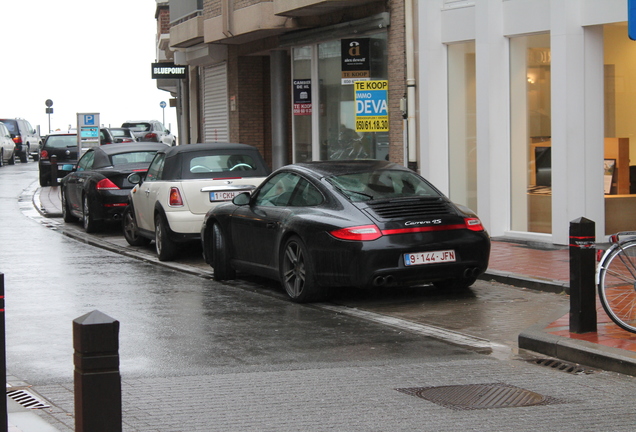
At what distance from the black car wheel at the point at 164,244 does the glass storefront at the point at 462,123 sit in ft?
16.9

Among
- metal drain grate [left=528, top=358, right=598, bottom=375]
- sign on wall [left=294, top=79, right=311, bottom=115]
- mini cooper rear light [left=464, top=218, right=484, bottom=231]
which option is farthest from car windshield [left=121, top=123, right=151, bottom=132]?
metal drain grate [left=528, top=358, right=598, bottom=375]

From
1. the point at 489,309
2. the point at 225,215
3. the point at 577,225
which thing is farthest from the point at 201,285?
the point at 577,225

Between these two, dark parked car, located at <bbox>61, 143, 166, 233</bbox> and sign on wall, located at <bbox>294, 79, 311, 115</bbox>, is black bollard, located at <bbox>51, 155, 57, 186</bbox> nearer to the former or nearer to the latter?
dark parked car, located at <bbox>61, 143, 166, 233</bbox>

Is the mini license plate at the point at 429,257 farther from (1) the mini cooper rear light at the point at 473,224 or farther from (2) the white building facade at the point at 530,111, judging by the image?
(2) the white building facade at the point at 530,111

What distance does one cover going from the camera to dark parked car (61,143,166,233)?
711 inches

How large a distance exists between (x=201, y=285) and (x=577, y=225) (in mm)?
5373

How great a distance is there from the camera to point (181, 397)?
6438mm

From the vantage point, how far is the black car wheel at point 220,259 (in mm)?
12219

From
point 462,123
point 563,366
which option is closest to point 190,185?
point 462,123

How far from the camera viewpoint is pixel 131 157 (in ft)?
62.6

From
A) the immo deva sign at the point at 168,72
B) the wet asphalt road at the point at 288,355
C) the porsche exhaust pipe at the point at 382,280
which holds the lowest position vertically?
the wet asphalt road at the point at 288,355

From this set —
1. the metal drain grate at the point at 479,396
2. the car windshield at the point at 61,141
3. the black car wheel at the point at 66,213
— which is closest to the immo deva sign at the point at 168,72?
the car windshield at the point at 61,141

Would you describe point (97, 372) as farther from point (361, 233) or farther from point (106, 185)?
point (106, 185)

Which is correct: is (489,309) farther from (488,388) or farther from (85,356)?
(85,356)
